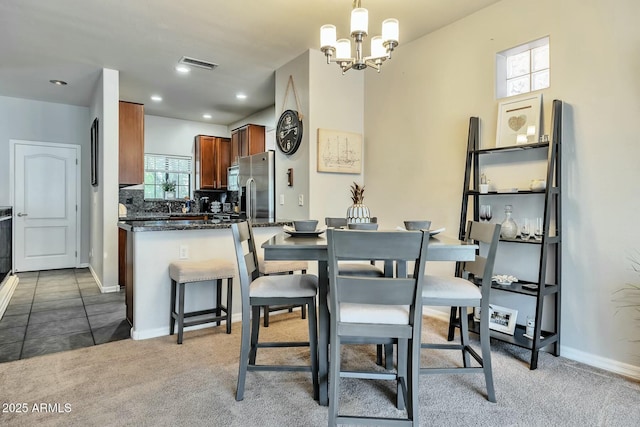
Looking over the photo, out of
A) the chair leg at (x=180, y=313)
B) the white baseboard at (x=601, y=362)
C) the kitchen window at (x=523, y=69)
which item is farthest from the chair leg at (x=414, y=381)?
the kitchen window at (x=523, y=69)

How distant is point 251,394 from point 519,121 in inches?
104

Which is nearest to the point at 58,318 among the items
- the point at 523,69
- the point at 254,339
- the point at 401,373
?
the point at 254,339

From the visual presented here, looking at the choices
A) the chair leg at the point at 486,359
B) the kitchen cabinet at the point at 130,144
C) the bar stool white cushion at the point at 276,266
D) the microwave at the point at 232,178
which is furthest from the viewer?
the microwave at the point at 232,178

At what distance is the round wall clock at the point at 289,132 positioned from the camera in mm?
4039

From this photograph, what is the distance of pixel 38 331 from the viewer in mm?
3133

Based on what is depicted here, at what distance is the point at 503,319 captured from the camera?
2.79 meters

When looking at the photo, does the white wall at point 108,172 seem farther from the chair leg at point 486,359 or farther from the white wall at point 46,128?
the chair leg at point 486,359

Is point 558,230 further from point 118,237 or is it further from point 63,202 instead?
point 63,202

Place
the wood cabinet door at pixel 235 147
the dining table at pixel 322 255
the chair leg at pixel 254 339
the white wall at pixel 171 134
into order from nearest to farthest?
the dining table at pixel 322 255 → the chair leg at pixel 254 339 → the wood cabinet door at pixel 235 147 → the white wall at pixel 171 134

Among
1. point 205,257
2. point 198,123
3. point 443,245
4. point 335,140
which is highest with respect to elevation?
point 198,123

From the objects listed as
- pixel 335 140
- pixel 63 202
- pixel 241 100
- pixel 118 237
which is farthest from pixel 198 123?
pixel 335 140

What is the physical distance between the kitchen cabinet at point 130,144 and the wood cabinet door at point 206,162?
1.81m

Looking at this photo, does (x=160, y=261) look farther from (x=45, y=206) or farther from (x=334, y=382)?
(x=45, y=206)

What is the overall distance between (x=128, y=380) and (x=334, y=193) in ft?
8.45
